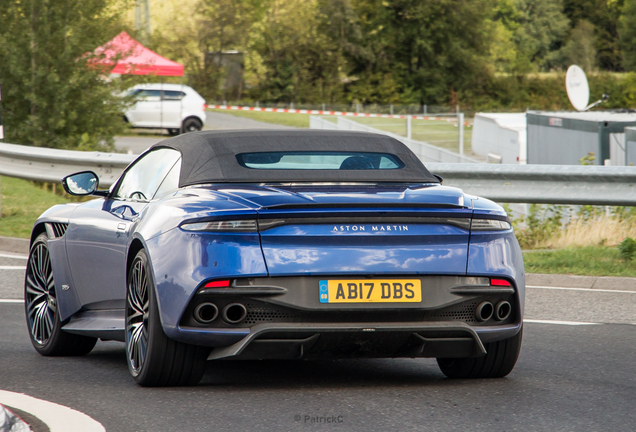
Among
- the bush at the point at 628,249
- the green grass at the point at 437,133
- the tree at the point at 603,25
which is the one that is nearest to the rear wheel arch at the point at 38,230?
the bush at the point at 628,249

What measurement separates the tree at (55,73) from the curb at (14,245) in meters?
7.39

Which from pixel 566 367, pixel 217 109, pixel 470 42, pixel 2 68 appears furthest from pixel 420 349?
pixel 470 42

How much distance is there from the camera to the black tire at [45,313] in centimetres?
621

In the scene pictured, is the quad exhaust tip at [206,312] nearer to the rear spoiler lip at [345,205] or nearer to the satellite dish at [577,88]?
the rear spoiler lip at [345,205]

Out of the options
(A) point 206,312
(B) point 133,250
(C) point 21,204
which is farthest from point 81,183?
(C) point 21,204

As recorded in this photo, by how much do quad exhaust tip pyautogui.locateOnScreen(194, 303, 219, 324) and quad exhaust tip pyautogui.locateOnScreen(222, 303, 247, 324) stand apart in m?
0.04

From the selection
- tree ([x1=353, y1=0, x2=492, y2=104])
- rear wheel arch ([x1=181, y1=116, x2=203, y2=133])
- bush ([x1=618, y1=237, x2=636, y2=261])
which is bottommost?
bush ([x1=618, y1=237, x2=636, y2=261])

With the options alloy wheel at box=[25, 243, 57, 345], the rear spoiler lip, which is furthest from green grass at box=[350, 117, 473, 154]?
the rear spoiler lip

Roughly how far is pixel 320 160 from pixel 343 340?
148 cm

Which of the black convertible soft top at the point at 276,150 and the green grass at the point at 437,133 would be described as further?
the green grass at the point at 437,133

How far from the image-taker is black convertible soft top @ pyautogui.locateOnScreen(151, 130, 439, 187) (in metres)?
5.41

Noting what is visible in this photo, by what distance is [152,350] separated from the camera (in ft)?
15.8

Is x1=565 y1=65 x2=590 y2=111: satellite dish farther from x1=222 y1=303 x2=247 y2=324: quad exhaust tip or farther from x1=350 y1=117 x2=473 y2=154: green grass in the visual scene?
x1=222 y1=303 x2=247 y2=324: quad exhaust tip

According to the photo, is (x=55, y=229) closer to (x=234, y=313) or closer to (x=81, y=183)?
(x=81, y=183)
